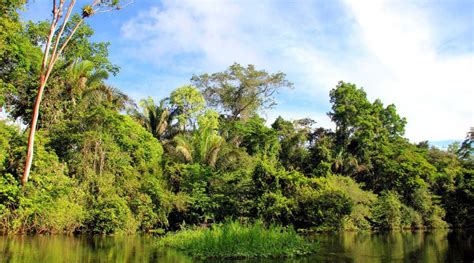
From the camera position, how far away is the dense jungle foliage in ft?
58.0

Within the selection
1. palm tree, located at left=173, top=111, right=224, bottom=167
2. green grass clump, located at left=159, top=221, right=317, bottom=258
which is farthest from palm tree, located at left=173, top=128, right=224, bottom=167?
green grass clump, located at left=159, top=221, right=317, bottom=258

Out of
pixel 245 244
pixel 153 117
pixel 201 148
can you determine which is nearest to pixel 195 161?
pixel 201 148

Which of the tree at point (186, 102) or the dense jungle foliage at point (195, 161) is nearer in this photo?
the dense jungle foliage at point (195, 161)

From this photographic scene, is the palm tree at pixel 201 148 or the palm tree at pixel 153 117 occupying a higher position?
the palm tree at pixel 153 117

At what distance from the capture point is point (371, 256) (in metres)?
11.2

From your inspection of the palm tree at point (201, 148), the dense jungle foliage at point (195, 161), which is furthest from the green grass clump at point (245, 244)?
the palm tree at point (201, 148)

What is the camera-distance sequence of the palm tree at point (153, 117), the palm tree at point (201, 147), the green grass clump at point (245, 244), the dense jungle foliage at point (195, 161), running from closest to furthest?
the green grass clump at point (245, 244) → the dense jungle foliage at point (195, 161) → the palm tree at point (201, 147) → the palm tree at point (153, 117)

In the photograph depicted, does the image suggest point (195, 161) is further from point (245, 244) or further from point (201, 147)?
point (245, 244)

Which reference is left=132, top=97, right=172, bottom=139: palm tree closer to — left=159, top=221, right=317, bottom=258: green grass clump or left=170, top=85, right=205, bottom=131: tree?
left=170, top=85, right=205, bottom=131: tree

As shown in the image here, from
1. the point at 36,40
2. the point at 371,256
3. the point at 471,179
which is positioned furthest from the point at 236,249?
A: the point at 471,179

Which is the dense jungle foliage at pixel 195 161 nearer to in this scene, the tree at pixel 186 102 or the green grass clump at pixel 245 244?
the tree at pixel 186 102

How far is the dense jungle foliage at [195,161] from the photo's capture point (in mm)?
17688

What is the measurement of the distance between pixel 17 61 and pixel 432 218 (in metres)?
27.5

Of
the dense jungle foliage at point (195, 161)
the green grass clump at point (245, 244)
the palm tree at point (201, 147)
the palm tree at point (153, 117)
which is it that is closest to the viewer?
the green grass clump at point (245, 244)
